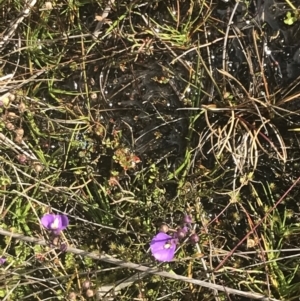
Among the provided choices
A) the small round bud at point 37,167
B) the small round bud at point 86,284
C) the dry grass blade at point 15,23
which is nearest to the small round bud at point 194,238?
the small round bud at point 86,284

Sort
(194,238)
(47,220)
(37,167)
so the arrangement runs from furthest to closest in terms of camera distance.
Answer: (37,167) < (47,220) < (194,238)

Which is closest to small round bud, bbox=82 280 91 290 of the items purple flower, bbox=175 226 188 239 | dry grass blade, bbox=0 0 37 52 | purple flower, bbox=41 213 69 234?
purple flower, bbox=41 213 69 234

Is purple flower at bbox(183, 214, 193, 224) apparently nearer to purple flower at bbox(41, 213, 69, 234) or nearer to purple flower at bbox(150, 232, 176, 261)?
purple flower at bbox(150, 232, 176, 261)

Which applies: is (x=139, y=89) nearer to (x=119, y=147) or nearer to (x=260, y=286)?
(x=119, y=147)

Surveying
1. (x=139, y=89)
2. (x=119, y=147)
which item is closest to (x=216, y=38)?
(x=139, y=89)

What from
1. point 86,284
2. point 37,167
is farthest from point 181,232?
point 37,167

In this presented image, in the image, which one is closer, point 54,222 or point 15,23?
point 54,222

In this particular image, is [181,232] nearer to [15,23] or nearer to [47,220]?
[47,220]
